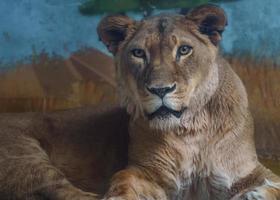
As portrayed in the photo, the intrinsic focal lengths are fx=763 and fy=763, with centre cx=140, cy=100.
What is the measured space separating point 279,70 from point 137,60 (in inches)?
52.8

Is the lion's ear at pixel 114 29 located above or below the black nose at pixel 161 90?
above

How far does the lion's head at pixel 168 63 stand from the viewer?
3.74 meters

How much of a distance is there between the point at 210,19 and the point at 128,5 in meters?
1.09

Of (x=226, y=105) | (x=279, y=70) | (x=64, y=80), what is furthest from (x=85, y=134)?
(x=279, y=70)

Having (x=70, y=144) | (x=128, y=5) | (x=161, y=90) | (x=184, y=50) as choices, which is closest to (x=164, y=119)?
(x=161, y=90)

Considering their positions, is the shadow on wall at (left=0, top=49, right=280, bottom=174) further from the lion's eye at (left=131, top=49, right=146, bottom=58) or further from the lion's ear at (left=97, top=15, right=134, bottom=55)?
the lion's eye at (left=131, top=49, right=146, bottom=58)

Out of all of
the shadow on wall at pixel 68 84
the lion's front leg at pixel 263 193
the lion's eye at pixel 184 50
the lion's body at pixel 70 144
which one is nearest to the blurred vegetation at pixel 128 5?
the shadow on wall at pixel 68 84

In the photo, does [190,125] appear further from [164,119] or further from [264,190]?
[264,190]

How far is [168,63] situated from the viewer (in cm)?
381

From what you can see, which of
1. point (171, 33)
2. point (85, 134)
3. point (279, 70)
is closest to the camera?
point (171, 33)

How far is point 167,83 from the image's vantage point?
12.1 ft

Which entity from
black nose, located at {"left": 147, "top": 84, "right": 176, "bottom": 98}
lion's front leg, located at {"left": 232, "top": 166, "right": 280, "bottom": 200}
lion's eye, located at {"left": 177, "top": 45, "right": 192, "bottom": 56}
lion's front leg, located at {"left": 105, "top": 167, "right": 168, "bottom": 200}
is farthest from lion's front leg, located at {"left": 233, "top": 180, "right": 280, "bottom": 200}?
lion's eye, located at {"left": 177, "top": 45, "right": 192, "bottom": 56}

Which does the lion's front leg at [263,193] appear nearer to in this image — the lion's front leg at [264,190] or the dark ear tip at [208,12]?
the lion's front leg at [264,190]

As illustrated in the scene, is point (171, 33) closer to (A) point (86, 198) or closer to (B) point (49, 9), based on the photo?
(A) point (86, 198)
